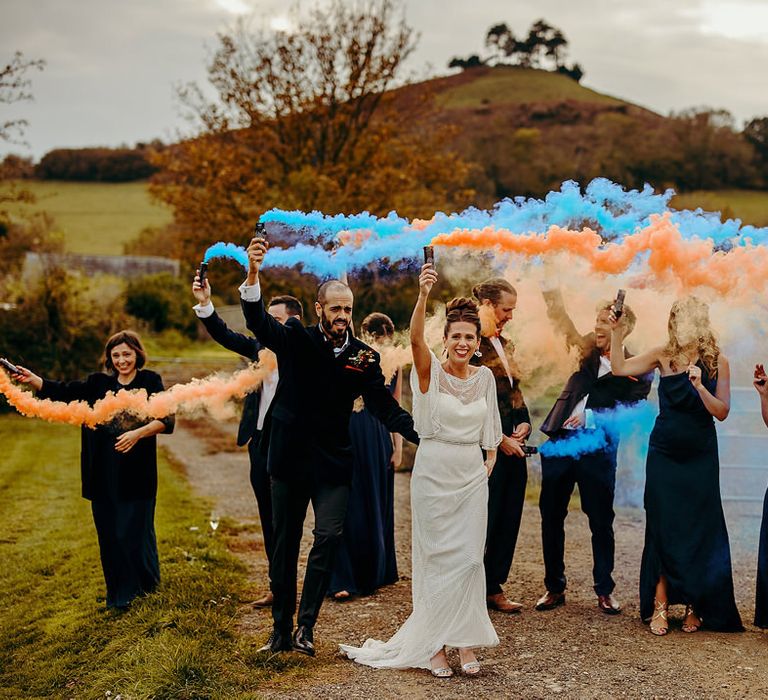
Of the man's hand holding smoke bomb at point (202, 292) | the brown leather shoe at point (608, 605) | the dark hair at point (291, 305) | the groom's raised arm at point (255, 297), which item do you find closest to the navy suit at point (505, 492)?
the brown leather shoe at point (608, 605)

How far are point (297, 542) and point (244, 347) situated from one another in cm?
157

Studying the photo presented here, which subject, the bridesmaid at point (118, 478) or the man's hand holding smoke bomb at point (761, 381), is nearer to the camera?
the man's hand holding smoke bomb at point (761, 381)

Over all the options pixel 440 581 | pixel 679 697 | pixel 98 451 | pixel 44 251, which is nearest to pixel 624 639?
pixel 679 697

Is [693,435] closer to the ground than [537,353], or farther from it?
closer to the ground

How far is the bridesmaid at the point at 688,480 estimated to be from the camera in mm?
6824

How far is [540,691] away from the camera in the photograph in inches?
218

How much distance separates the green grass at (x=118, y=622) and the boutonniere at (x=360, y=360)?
195 centimetres

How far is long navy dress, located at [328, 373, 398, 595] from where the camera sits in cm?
810

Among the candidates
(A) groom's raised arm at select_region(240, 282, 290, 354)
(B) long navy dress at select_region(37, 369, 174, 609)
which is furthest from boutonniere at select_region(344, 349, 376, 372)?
(B) long navy dress at select_region(37, 369, 174, 609)

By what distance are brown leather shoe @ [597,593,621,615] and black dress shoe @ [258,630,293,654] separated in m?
2.60

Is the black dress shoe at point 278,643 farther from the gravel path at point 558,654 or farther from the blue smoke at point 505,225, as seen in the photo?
the blue smoke at point 505,225

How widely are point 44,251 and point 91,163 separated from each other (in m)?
52.0

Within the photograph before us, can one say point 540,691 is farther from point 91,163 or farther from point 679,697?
point 91,163

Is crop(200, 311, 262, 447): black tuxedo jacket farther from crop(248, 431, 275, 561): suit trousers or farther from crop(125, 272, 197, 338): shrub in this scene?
crop(125, 272, 197, 338): shrub
